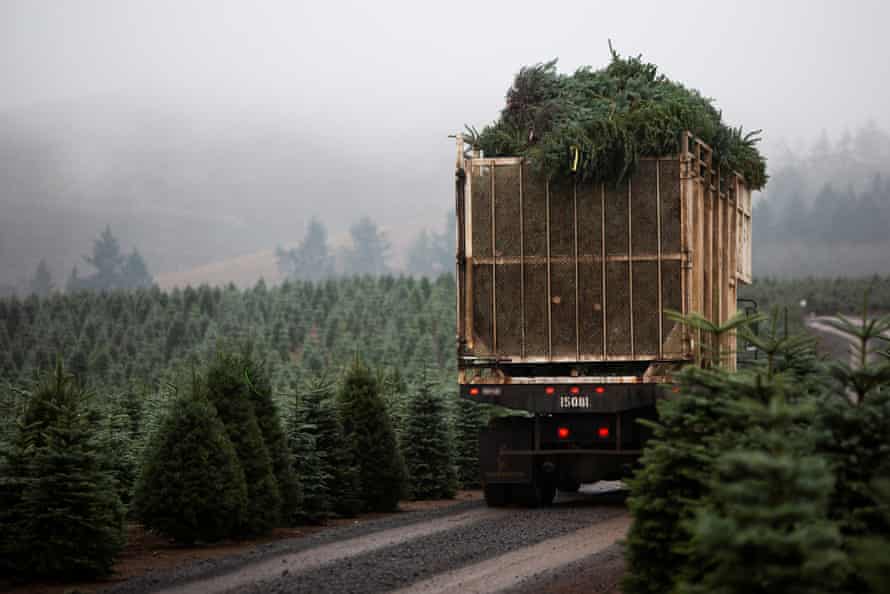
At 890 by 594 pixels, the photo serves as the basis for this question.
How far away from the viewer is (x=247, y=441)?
15156mm

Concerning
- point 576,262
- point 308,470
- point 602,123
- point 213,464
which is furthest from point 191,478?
point 602,123

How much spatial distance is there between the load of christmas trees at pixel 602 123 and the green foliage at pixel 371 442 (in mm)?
3878

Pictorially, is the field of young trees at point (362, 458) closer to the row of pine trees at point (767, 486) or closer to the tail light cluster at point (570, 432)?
the row of pine trees at point (767, 486)

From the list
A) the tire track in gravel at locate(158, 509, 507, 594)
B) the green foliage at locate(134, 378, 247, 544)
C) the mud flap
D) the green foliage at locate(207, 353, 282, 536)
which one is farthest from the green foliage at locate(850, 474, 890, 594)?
the mud flap

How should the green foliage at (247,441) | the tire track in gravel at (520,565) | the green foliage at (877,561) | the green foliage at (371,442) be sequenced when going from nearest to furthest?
1. the green foliage at (877,561)
2. the tire track in gravel at (520,565)
3. the green foliage at (247,441)
4. the green foliage at (371,442)

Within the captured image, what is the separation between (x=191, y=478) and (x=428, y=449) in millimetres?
7502

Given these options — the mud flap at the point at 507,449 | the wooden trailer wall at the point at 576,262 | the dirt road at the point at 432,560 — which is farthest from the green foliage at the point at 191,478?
the mud flap at the point at 507,449

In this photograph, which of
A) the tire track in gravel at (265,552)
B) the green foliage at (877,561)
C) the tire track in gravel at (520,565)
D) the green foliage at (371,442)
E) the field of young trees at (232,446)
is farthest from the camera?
the green foliage at (371,442)

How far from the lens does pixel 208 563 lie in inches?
492

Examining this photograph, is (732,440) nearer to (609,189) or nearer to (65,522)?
(65,522)

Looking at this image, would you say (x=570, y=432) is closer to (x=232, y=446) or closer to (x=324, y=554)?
(x=232, y=446)

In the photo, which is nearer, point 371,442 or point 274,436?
point 274,436

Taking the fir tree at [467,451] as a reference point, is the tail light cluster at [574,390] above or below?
above

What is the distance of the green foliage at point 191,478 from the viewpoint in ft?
46.6
